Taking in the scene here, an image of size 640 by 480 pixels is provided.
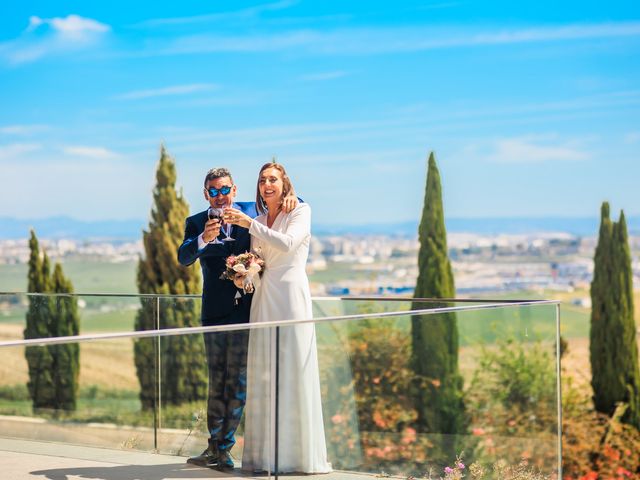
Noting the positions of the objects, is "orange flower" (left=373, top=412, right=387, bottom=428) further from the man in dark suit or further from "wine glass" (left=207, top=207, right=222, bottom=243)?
"wine glass" (left=207, top=207, right=222, bottom=243)

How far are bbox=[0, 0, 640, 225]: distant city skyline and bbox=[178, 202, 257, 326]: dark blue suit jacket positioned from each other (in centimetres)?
3989

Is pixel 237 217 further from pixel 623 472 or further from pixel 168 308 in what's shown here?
pixel 623 472

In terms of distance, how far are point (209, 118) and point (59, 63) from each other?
8.20 metres

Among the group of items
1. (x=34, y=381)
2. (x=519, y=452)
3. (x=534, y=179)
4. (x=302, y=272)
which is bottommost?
(x=519, y=452)

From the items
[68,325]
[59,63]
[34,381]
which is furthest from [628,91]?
[34,381]

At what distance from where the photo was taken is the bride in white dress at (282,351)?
4.30 m

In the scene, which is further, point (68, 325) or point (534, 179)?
point (534, 179)

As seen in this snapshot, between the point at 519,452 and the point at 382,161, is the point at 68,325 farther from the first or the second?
the point at 382,161

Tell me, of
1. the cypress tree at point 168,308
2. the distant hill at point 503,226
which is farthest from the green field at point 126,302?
the distant hill at point 503,226

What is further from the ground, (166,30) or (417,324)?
(166,30)

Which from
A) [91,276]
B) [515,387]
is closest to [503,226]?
[91,276]

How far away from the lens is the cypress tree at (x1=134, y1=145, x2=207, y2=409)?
4.32 m

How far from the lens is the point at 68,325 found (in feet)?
28.6

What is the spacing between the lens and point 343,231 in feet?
161
